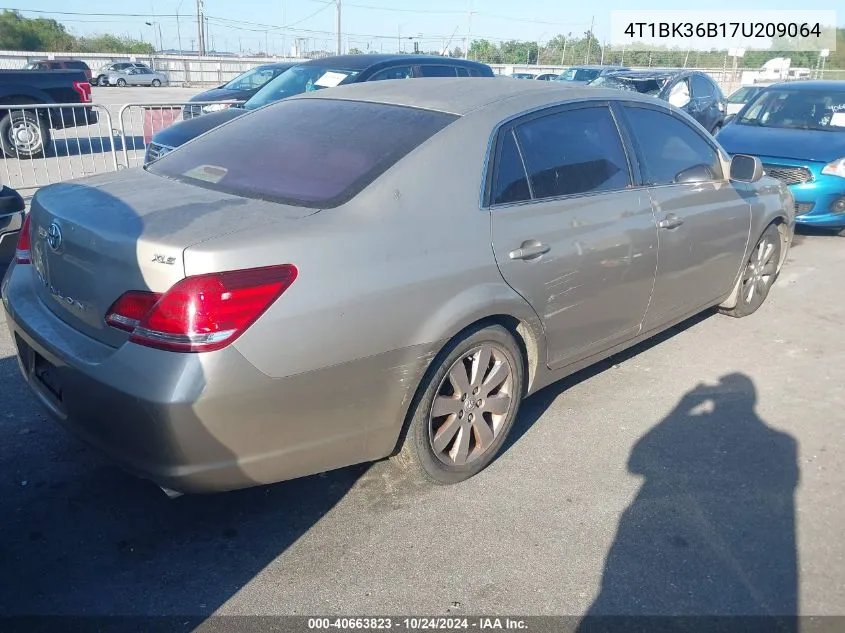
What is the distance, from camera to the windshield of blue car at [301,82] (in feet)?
29.0

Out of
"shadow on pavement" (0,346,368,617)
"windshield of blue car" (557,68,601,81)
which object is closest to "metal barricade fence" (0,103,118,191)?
"shadow on pavement" (0,346,368,617)

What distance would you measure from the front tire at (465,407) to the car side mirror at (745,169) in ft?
7.46

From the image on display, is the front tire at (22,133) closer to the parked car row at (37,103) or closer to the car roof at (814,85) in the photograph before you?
the parked car row at (37,103)

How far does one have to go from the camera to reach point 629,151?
380cm

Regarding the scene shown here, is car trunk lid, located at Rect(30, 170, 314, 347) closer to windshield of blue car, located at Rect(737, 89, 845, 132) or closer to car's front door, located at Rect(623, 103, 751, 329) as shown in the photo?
car's front door, located at Rect(623, 103, 751, 329)

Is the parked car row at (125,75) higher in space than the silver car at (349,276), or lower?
lower

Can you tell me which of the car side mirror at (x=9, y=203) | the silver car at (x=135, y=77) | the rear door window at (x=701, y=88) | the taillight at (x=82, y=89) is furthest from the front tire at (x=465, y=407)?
the silver car at (x=135, y=77)

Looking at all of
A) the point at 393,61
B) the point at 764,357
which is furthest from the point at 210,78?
the point at 764,357

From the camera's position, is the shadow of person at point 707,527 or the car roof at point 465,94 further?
the car roof at point 465,94

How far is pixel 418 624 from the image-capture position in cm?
240

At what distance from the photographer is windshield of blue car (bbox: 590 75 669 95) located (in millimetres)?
13370

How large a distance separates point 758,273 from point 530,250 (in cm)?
304

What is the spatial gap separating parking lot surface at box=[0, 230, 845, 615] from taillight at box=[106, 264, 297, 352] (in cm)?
93

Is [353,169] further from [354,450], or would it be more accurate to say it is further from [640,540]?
[640,540]
